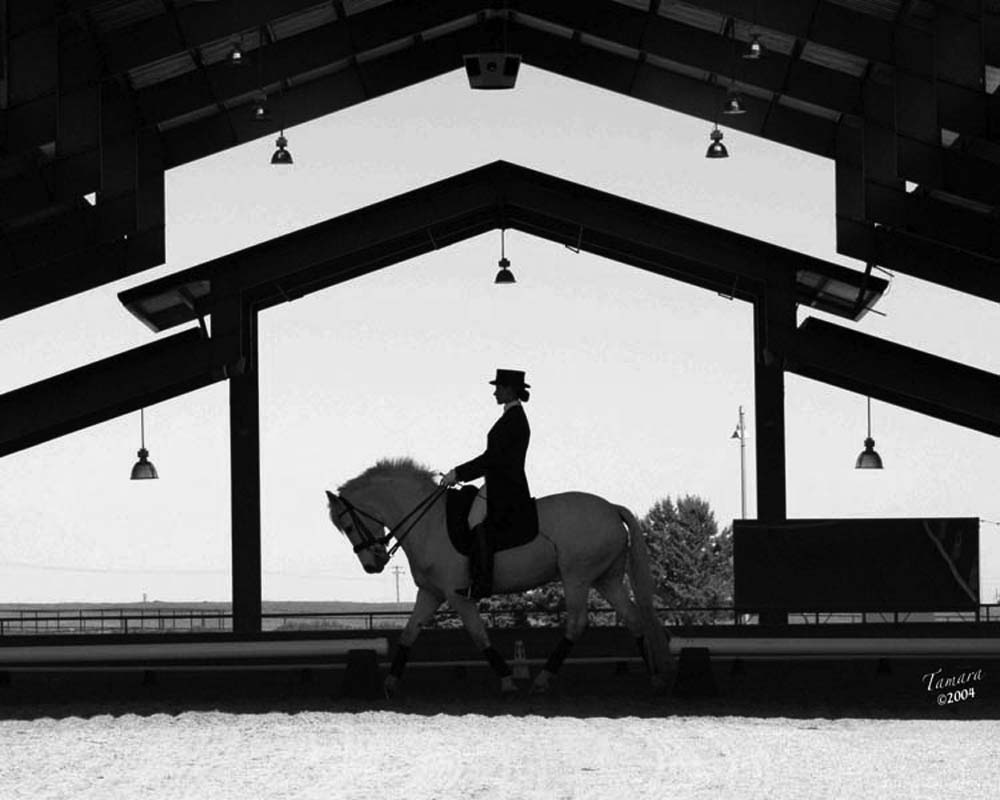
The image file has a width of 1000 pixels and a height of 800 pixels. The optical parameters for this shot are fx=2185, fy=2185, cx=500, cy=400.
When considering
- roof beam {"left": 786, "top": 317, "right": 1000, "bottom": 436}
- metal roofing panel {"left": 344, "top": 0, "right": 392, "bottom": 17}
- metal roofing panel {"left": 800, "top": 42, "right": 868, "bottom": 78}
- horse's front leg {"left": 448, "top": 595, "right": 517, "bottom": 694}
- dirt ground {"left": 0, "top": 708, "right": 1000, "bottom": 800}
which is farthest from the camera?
roof beam {"left": 786, "top": 317, "right": 1000, "bottom": 436}

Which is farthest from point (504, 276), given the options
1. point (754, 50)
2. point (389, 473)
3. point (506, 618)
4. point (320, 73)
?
point (506, 618)

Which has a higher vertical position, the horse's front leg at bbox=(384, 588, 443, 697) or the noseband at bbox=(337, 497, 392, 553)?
the noseband at bbox=(337, 497, 392, 553)

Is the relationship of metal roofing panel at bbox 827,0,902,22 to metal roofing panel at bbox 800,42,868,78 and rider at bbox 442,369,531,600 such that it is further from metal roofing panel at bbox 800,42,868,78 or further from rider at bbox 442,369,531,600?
rider at bbox 442,369,531,600

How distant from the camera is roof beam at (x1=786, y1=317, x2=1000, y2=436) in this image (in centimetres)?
2695

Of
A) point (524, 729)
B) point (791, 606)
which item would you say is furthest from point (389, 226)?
point (524, 729)

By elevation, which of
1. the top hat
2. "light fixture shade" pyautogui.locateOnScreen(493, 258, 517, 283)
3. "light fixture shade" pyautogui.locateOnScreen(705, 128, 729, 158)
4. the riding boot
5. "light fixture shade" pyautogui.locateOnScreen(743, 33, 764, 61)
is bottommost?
the riding boot

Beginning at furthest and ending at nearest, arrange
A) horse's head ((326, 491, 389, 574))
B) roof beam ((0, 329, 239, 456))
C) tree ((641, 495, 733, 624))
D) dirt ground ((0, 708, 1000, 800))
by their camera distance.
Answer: tree ((641, 495, 733, 624)) < roof beam ((0, 329, 239, 456)) < horse's head ((326, 491, 389, 574)) < dirt ground ((0, 708, 1000, 800))

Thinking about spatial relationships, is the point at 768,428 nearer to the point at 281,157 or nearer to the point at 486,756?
the point at 281,157

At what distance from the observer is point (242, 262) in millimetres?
27703

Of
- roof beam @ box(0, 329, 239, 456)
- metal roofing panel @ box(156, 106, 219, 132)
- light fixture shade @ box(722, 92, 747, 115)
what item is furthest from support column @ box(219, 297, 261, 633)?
light fixture shade @ box(722, 92, 747, 115)

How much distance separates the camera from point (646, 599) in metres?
17.3

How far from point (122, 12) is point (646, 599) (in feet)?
31.6

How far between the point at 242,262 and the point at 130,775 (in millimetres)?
16323

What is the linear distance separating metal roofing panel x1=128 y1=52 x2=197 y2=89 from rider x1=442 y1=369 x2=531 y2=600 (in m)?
9.37
